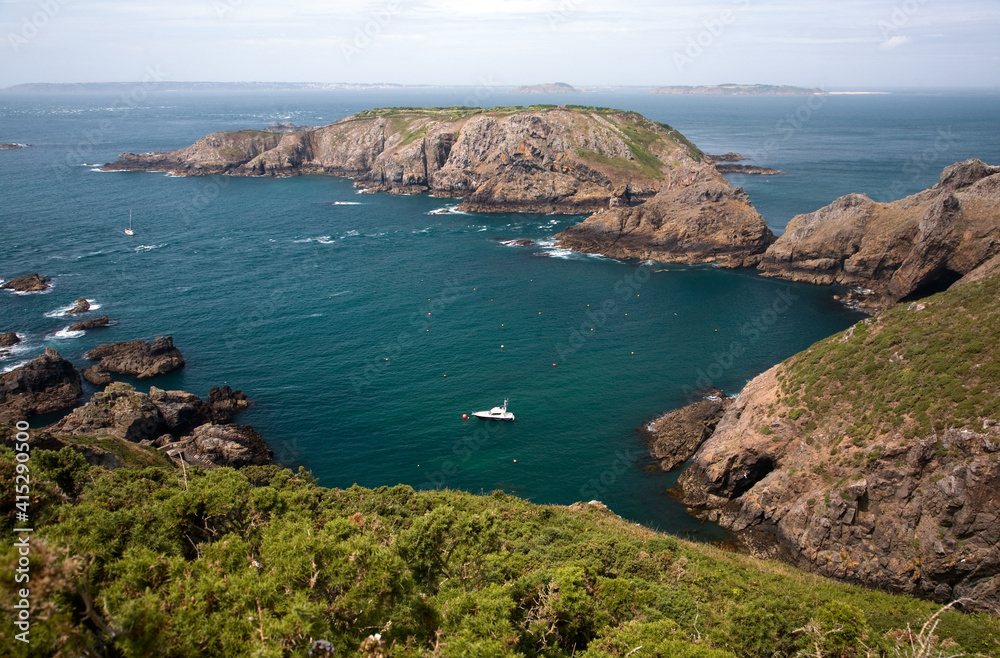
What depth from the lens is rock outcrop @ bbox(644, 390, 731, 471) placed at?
55.7 metres

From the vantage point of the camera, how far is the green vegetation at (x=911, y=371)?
137 feet

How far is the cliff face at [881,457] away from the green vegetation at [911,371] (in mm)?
103

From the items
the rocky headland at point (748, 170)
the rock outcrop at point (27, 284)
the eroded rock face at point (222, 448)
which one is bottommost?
the eroded rock face at point (222, 448)

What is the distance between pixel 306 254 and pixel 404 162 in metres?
70.6

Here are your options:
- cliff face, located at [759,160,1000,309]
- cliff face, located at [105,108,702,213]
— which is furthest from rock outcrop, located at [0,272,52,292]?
Result: cliff face, located at [759,160,1000,309]

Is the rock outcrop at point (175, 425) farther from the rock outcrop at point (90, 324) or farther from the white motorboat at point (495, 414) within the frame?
the rock outcrop at point (90, 324)

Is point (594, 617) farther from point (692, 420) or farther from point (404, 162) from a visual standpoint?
point (404, 162)

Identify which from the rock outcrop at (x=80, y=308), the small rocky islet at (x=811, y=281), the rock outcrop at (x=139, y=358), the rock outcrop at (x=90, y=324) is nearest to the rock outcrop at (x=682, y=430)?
the small rocky islet at (x=811, y=281)

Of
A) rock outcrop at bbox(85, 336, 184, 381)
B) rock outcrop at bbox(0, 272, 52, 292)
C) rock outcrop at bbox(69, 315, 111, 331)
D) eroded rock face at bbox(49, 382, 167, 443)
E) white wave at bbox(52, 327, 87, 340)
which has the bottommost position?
eroded rock face at bbox(49, 382, 167, 443)

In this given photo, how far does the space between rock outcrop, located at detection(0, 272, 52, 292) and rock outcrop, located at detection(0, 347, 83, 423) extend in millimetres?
32762

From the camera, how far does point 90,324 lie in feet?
256

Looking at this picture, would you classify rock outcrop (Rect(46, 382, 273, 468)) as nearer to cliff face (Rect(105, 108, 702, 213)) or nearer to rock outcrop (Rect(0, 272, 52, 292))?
rock outcrop (Rect(0, 272, 52, 292))
